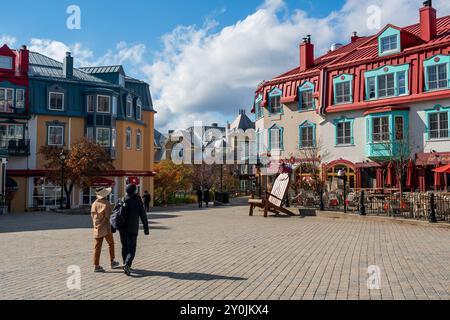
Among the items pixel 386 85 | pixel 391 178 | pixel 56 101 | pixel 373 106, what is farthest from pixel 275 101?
pixel 56 101

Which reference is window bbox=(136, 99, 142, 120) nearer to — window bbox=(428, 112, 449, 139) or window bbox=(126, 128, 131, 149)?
window bbox=(126, 128, 131, 149)

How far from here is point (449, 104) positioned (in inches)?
936

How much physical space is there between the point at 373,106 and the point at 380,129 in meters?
1.66

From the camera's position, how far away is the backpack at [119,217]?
7.74m

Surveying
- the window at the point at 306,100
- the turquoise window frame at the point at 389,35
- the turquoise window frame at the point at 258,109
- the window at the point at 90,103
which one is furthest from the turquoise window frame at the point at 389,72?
the window at the point at 90,103

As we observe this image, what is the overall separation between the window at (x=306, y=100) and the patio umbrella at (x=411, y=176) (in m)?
8.40

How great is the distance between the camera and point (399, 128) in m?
25.3

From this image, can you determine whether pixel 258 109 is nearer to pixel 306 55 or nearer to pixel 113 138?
pixel 306 55

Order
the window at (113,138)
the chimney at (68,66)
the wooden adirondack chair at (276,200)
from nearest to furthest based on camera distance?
the wooden adirondack chair at (276,200) → the window at (113,138) → the chimney at (68,66)

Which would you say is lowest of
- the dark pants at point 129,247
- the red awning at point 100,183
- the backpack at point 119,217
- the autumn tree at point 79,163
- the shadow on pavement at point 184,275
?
the shadow on pavement at point 184,275

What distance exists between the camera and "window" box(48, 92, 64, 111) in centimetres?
3184

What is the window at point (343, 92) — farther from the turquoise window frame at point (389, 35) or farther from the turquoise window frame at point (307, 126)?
the turquoise window frame at point (389, 35)
